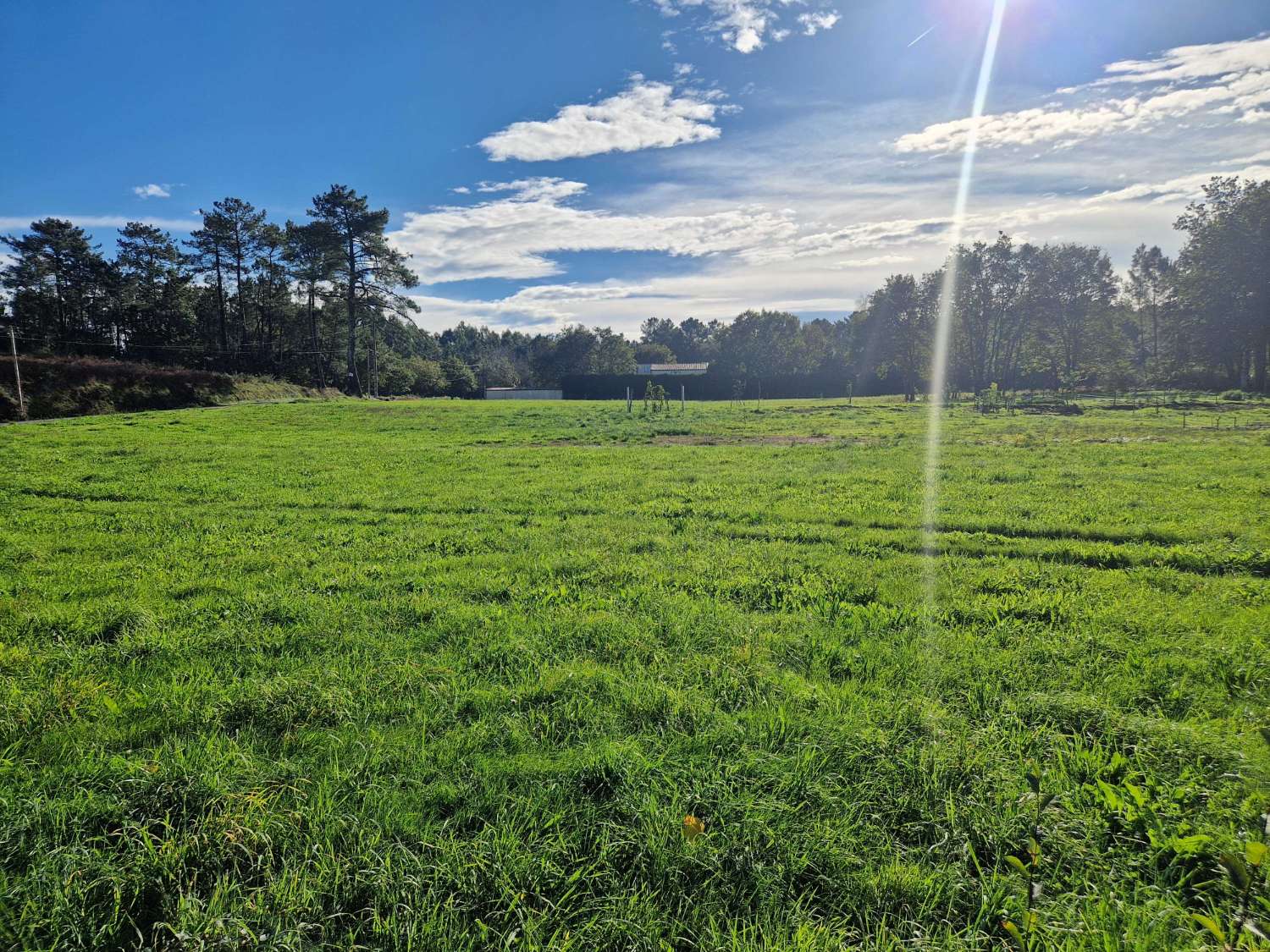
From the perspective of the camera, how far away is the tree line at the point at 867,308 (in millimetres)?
44188

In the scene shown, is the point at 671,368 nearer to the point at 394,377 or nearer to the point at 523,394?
the point at 523,394

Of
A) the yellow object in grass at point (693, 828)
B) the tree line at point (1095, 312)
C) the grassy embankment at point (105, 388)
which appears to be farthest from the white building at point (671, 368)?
the yellow object in grass at point (693, 828)

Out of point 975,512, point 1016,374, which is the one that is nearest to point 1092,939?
point 975,512

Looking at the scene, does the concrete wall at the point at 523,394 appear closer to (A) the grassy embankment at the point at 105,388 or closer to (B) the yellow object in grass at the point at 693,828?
(A) the grassy embankment at the point at 105,388

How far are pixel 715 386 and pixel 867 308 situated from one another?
2211cm

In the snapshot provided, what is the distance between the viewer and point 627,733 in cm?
292

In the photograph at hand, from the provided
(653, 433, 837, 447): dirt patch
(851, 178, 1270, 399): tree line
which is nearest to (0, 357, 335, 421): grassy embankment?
(653, 433, 837, 447): dirt patch

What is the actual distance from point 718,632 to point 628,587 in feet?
3.62

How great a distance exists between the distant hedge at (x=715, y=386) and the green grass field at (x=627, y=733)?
55.5m

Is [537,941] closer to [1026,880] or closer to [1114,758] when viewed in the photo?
[1026,880]

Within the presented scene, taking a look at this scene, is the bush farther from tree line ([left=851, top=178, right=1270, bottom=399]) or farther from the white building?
tree line ([left=851, top=178, right=1270, bottom=399])

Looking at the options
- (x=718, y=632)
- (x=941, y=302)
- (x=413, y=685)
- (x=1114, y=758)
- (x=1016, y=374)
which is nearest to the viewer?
(x=1114, y=758)

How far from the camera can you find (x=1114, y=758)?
8.51 ft

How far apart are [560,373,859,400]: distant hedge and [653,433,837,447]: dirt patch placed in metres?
43.0
